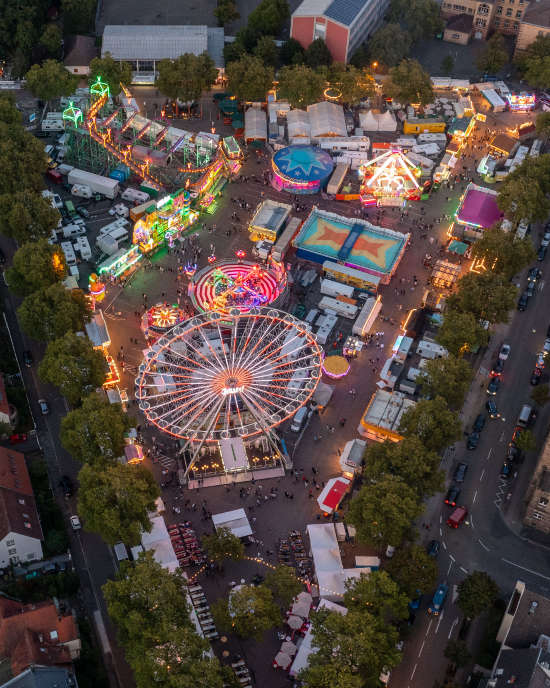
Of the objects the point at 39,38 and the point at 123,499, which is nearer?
the point at 123,499

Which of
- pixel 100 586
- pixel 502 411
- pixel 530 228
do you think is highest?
pixel 530 228

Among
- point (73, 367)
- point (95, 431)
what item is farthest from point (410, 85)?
point (95, 431)

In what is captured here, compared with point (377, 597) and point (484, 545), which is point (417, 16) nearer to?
point (484, 545)

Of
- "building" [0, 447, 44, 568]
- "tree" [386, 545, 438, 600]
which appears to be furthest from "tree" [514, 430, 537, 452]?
"building" [0, 447, 44, 568]

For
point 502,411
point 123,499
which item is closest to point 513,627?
point 502,411

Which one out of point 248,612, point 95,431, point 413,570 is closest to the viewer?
point 248,612

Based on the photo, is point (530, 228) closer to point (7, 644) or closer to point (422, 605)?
point (422, 605)

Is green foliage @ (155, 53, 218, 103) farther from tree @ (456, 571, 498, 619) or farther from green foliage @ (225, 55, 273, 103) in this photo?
tree @ (456, 571, 498, 619)
